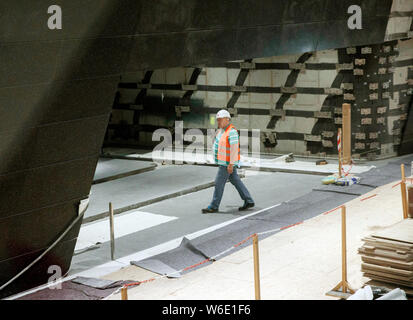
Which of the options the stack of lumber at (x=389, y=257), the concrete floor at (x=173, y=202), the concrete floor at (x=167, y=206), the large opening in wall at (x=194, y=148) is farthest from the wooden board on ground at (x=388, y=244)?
the concrete floor at (x=173, y=202)

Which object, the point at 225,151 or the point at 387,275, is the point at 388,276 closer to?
the point at 387,275

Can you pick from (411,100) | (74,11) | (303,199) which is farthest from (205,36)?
(411,100)

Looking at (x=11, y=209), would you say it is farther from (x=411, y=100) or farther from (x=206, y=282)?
(x=411, y=100)

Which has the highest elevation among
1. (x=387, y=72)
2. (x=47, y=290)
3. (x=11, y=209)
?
(x=387, y=72)

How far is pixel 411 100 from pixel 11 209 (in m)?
13.5

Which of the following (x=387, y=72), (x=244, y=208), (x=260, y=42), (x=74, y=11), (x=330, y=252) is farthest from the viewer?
(x=387, y=72)

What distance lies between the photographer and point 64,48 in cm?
905

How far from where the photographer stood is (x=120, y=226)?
14234 mm

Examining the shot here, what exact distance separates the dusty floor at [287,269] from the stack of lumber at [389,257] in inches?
14.9

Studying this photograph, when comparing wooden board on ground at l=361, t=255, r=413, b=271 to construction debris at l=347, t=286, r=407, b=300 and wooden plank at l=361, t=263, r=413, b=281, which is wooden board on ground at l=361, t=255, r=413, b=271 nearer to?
wooden plank at l=361, t=263, r=413, b=281

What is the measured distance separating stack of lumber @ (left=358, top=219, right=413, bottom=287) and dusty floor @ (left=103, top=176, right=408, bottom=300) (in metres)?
0.38

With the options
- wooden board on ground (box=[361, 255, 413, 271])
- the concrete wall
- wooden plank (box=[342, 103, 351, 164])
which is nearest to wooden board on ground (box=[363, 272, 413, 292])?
wooden board on ground (box=[361, 255, 413, 271])

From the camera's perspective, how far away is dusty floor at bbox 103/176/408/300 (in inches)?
380

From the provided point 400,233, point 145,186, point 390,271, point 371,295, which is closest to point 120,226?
point 145,186
